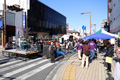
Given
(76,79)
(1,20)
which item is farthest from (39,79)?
(1,20)

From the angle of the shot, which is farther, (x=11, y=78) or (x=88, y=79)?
(x=11, y=78)

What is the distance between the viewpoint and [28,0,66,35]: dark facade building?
29597 millimetres

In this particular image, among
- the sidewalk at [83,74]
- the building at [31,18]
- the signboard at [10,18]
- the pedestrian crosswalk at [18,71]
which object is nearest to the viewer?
the sidewalk at [83,74]

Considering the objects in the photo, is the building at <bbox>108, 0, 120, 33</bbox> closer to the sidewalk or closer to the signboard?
the sidewalk

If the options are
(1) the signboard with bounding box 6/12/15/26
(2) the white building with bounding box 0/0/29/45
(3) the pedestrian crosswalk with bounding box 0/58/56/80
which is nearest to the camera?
(3) the pedestrian crosswalk with bounding box 0/58/56/80

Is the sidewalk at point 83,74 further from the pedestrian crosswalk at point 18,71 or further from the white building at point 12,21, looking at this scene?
the white building at point 12,21

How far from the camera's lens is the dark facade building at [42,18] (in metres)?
29.6

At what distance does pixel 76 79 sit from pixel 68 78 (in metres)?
0.40

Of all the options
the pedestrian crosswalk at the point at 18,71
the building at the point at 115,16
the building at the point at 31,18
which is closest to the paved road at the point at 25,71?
the pedestrian crosswalk at the point at 18,71

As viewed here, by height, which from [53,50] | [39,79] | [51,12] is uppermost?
[51,12]

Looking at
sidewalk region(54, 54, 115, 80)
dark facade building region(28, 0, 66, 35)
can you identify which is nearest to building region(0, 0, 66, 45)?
dark facade building region(28, 0, 66, 35)

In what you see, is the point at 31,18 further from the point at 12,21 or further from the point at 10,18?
the point at 10,18

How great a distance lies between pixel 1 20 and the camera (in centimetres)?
2191

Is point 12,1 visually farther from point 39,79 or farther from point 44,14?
→ point 39,79
